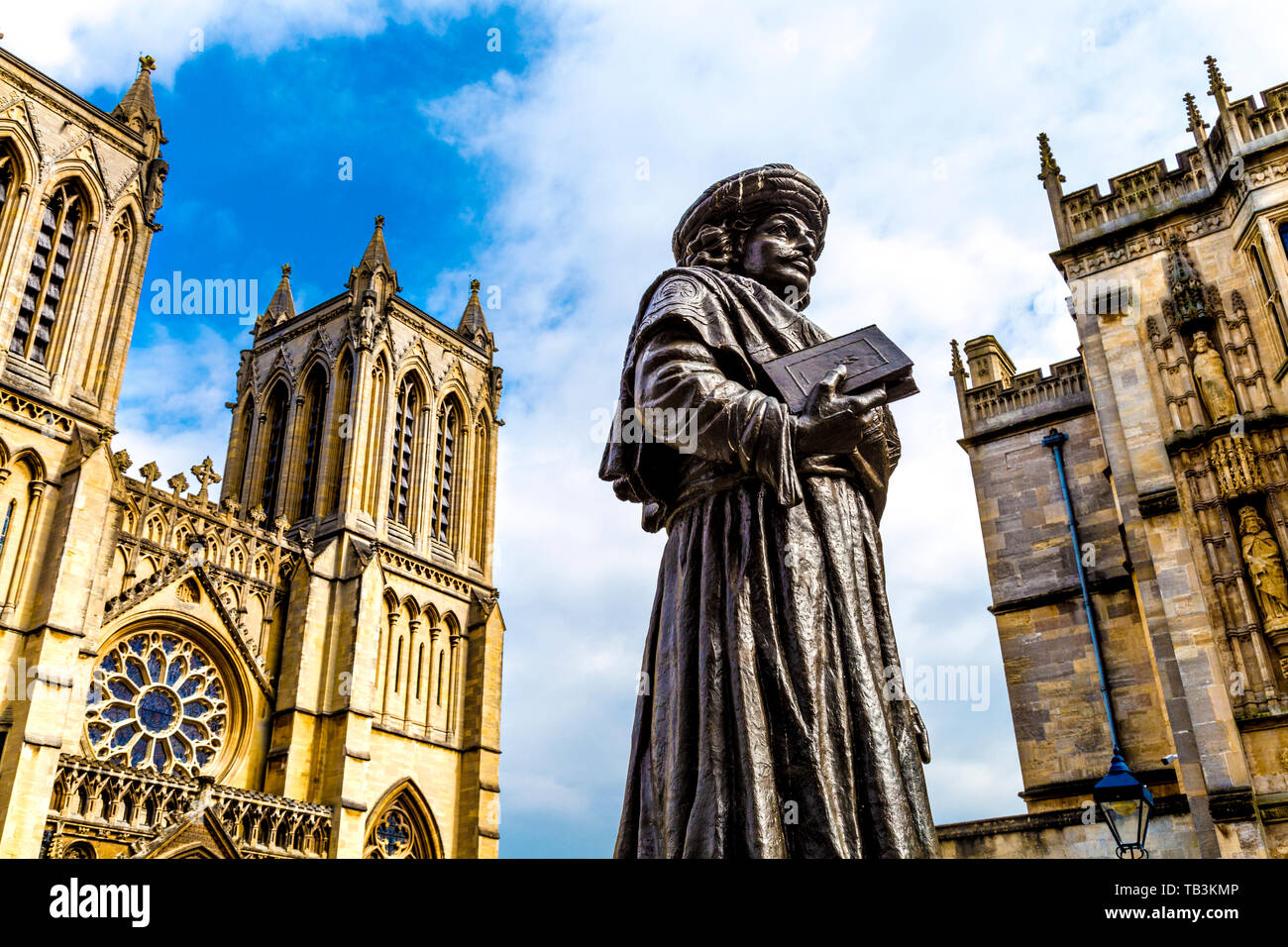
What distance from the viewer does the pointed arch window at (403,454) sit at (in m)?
31.8

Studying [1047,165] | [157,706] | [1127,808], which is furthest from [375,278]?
[1127,808]

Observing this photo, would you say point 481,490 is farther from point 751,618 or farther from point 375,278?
point 751,618

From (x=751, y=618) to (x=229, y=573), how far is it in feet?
87.6

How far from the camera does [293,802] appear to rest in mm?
24500

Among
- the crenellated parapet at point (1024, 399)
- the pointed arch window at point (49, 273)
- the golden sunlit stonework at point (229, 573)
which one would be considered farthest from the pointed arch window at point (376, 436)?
the crenellated parapet at point (1024, 399)

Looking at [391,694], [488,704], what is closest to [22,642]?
[391,694]

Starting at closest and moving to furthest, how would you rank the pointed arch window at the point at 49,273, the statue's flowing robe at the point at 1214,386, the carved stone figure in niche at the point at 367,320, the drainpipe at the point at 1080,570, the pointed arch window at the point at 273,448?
the statue's flowing robe at the point at 1214,386
the drainpipe at the point at 1080,570
the pointed arch window at the point at 49,273
the carved stone figure in niche at the point at 367,320
the pointed arch window at the point at 273,448

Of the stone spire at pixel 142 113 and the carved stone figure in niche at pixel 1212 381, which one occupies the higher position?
the stone spire at pixel 142 113

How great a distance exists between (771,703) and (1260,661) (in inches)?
504

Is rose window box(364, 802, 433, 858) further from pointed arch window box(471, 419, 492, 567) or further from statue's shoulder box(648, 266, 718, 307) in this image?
statue's shoulder box(648, 266, 718, 307)

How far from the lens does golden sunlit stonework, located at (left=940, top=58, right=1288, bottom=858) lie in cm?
1289

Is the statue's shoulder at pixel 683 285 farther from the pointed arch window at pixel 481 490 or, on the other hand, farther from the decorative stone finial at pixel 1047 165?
the pointed arch window at pixel 481 490

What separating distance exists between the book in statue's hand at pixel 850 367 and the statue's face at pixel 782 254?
522 millimetres

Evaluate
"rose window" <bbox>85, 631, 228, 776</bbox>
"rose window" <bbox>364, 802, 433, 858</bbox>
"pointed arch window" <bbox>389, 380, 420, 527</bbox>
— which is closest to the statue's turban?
"rose window" <bbox>85, 631, 228, 776</bbox>
